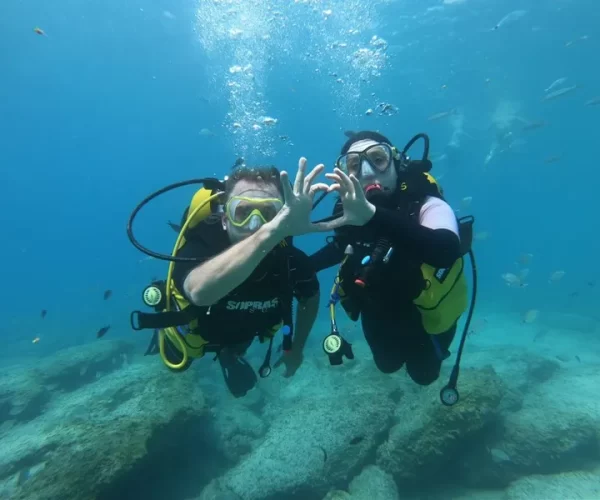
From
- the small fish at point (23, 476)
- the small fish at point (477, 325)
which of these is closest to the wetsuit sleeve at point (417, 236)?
the small fish at point (23, 476)

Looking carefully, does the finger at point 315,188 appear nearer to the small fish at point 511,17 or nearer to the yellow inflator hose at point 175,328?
the yellow inflator hose at point 175,328

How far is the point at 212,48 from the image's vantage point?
123 ft

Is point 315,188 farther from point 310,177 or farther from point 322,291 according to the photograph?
point 322,291

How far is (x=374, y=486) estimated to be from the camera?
21.9ft

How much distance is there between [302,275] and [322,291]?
39.8 metres

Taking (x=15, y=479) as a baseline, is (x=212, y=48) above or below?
above

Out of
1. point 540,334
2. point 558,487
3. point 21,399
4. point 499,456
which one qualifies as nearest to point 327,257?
point 499,456

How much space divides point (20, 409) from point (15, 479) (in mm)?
5373

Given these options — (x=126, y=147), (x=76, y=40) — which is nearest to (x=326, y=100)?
(x=76, y=40)

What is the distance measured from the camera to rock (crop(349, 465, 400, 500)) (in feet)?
21.3

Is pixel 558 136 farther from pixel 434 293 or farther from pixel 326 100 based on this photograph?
pixel 434 293

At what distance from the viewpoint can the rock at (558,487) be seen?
21.3ft

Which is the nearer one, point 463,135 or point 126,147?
point 463,135

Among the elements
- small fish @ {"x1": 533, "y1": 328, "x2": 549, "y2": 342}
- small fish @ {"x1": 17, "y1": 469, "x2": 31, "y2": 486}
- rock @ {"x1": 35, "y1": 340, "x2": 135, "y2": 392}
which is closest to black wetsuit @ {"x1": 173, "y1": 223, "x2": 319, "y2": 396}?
small fish @ {"x1": 17, "y1": 469, "x2": 31, "y2": 486}
